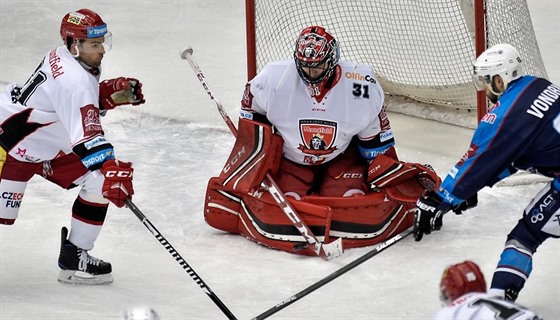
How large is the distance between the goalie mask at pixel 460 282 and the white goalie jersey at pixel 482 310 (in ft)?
0.21

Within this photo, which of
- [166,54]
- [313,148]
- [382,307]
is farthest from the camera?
[166,54]

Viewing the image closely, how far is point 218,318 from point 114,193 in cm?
58

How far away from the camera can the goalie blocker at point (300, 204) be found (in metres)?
5.41


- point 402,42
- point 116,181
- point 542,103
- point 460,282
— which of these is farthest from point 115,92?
point 460,282

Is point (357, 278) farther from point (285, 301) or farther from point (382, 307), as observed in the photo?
point (285, 301)

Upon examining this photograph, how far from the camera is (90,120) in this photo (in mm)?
4762

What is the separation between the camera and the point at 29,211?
5.89 meters

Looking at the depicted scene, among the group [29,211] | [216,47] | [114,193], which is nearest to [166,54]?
→ [216,47]

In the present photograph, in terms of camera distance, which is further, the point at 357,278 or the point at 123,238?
the point at 123,238

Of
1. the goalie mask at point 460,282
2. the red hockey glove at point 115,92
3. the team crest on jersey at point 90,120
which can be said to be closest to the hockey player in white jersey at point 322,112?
the red hockey glove at point 115,92

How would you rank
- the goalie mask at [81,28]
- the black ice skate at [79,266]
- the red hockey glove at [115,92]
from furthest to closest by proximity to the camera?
the red hockey glove at [115,92] < the black ice skate at [79,266] < the goalie mask at [81,28]

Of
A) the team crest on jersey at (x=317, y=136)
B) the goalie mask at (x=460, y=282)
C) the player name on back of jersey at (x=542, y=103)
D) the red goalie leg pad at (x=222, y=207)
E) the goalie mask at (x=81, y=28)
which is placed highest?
the goalie mask at (x=81, y=28)

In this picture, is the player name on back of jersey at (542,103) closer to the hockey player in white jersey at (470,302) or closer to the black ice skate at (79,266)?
the hockey player in white jersey at (470,302)

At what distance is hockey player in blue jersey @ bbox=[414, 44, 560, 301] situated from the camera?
14.3 feet
